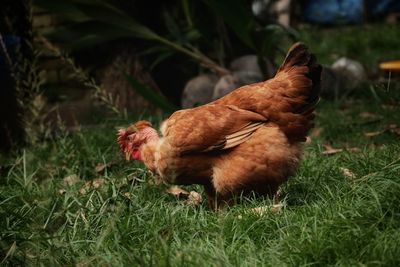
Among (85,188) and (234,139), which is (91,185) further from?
(234,139)

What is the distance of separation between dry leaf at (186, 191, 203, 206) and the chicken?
4.7 inches

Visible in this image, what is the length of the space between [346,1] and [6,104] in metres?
7.90

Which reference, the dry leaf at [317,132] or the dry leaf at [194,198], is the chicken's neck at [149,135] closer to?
the dry leaf at [194,198]

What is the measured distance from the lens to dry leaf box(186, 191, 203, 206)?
3.19 meters

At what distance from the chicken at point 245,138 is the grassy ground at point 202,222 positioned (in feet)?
0.46

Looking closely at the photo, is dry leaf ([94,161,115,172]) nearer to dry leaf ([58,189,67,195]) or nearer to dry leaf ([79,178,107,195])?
dry leaf ([79,178,107,195])

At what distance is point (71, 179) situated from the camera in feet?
12.2

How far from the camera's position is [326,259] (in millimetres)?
2234

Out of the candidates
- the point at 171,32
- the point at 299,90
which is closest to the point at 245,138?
the point at 299,90

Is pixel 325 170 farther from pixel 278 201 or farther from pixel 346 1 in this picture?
pixel 346 1

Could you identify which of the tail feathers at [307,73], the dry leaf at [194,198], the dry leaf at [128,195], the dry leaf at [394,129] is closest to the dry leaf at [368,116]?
the dry leaf at [394,129]

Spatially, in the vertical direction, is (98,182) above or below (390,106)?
above

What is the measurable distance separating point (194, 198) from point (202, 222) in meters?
0.61

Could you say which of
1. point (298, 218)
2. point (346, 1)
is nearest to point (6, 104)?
point (298, 218)
